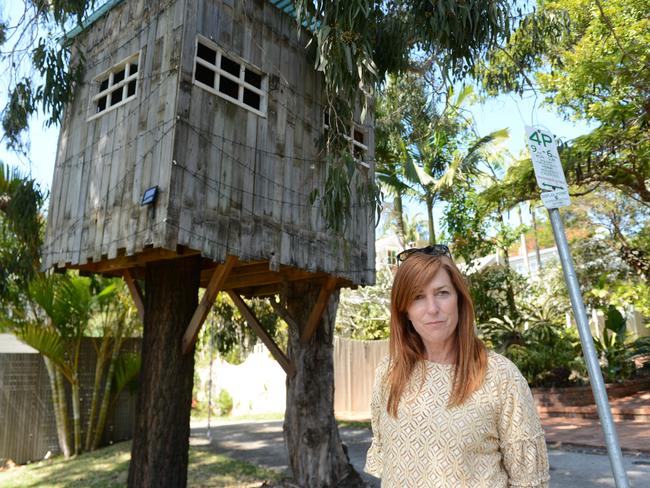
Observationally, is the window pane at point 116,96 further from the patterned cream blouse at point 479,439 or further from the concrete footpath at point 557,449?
the patterned cream blouse at point 479,439

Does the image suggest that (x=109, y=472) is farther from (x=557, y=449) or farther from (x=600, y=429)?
(x=600, y=429)

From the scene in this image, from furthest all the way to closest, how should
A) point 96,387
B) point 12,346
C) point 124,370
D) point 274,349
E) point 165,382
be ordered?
point 12,346 → point 124,370 → point 96,387 → point 274,349 → point 165,382

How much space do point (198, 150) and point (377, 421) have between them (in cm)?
403

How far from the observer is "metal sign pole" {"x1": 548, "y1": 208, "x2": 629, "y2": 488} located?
2367mm

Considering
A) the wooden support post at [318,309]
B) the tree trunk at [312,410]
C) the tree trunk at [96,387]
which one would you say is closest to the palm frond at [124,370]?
the tree trunk at [96,387]

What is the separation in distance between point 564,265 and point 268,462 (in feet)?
24.4

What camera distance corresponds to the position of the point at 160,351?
6.11m

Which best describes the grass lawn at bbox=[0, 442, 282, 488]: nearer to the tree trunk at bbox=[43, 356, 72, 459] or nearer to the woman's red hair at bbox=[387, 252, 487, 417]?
the tree trunk at bbox=[43, 356, 72, 459]

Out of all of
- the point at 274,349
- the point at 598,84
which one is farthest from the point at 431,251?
the point at 598,84

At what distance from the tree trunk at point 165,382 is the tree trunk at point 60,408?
5.59 meters

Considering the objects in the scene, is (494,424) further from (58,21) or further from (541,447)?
(58,21)

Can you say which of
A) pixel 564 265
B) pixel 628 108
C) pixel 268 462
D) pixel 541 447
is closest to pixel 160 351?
pixel 268 462

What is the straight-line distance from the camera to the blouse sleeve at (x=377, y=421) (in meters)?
2.03

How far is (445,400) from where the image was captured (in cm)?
181
